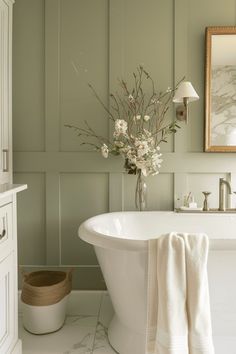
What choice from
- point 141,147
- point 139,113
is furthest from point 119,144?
point 139,113

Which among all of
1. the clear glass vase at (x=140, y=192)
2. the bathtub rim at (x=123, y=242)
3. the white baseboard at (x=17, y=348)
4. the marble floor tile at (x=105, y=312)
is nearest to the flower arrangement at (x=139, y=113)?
the clear glass vase at (x=140, y=192)

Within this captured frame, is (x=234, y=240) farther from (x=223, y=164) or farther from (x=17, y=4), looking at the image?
(x=17, y=4)

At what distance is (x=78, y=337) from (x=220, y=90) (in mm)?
2044

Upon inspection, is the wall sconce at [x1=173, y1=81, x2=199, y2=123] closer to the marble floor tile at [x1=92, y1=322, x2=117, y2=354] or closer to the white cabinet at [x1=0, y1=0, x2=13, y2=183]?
the white cabinet at [x1=0, y1=0, x2=13, y2=183]

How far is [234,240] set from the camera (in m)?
1.40

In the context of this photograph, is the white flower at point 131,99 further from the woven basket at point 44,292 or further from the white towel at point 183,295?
the woven basket at point 44,292

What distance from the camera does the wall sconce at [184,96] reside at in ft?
6.88

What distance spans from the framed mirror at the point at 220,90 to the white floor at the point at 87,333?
1.29m

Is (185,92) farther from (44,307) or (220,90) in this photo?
(44,307)

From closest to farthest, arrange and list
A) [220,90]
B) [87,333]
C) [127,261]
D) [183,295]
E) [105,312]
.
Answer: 1. [183,295]
2. [127,261]
3. [87,333]
4. [105,312]
5. [220,90]

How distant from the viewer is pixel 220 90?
231 centimetres

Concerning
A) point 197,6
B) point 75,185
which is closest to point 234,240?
point 75,185

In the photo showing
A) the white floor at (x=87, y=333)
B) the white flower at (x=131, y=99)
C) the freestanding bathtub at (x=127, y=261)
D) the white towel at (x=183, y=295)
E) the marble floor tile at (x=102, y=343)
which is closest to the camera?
the white towel at (x=183, y=295)

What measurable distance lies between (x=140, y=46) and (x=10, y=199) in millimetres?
1555
